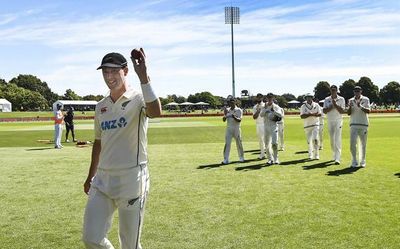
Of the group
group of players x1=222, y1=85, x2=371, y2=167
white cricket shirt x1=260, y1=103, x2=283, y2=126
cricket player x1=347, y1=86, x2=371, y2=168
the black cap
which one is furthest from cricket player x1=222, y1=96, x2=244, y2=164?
the black cap

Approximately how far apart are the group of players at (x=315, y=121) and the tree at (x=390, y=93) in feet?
449

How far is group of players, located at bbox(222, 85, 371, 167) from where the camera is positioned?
567 inches

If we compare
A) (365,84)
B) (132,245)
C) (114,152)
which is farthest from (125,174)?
(365,84)

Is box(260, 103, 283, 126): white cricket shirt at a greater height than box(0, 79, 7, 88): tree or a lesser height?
lesser

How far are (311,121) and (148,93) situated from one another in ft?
46.9

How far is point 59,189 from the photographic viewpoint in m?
11.5

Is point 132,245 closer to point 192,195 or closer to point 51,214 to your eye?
point 51,214

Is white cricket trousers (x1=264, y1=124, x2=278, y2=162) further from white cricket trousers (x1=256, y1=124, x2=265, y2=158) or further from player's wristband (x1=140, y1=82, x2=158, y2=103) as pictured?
player's wristband (x1=140, y1=82, x2=158, y2=103)

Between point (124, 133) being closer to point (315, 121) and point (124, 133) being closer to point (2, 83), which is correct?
point (315, 121)

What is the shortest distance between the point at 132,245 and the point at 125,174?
0.75m

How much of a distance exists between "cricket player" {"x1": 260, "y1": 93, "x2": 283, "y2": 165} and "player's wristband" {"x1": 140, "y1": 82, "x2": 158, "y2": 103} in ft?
38.0

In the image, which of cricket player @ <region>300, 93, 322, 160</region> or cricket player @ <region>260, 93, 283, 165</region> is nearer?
cricket player @ <region>260, 93, 283, 165</region>

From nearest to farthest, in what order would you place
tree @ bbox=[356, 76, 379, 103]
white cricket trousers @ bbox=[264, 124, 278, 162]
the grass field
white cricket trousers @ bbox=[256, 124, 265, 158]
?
the grass field → white cricket trousers @ bbox=[264, 124, 278, 162] → white cricket trousers @ bbox=[256, 124, 265, 158] → tree @ bbox=[356, 76, 379, 103]

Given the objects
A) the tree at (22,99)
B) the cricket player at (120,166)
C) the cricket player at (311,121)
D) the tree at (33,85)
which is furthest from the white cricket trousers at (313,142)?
the tree at (33,85)
